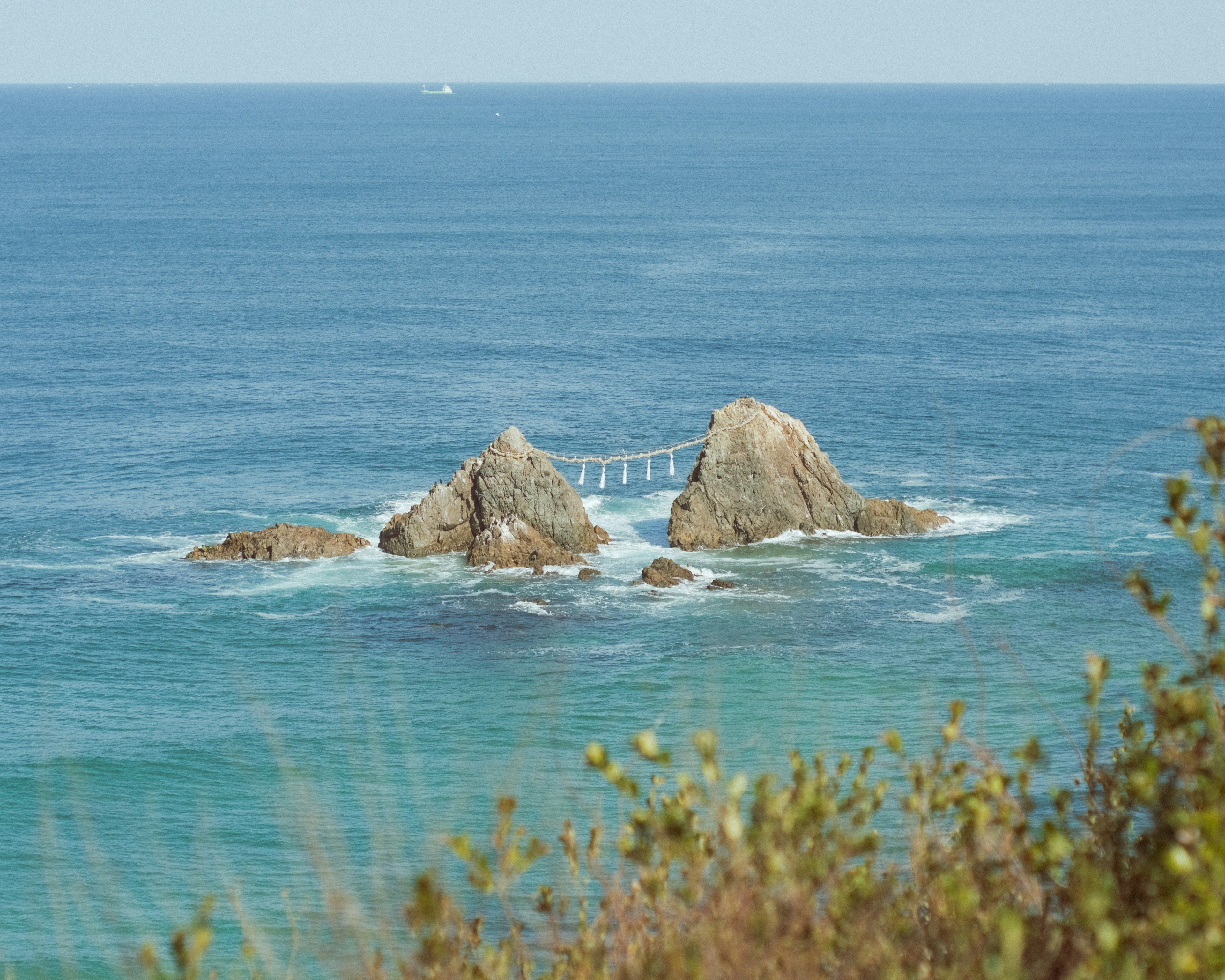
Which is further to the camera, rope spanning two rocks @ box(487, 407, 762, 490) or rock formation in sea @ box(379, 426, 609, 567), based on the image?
rope spanning two rocks @ box(487, 407, 762, 490)

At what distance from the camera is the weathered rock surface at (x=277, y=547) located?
50.6 meters

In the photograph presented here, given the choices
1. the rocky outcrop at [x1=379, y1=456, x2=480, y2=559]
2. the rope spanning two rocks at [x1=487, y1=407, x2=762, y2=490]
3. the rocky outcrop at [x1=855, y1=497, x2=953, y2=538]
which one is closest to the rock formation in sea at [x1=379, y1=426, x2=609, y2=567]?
the rocky outcrop at [x1=379, y1=456, x2=480, y2=559]

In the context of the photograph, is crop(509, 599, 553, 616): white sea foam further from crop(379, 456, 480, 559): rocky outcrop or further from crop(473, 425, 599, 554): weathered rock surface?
crop(379, 456, 480, 559): rocky outcrop

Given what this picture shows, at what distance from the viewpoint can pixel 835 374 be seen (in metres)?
77.4

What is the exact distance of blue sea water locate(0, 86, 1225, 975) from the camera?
1325 inches

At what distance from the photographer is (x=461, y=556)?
167ft

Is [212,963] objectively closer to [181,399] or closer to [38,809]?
[38,809]

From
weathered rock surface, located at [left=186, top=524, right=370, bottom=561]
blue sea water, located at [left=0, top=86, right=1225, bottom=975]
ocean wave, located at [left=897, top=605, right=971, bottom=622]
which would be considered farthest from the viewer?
weathered rock surface, located at [left=186, top=524, right=370, bottom=561]

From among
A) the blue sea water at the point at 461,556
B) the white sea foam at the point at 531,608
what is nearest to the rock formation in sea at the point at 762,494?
the blue sea water at the point at 461,556

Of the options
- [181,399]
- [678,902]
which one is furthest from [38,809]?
[181,399]

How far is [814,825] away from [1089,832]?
5.08 metres

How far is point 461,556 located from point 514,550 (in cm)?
235

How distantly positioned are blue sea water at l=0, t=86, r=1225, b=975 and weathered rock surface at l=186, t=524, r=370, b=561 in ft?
2.44

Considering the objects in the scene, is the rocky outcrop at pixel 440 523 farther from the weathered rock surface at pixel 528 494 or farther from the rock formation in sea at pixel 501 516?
the weathered rock surface at pixel 528 494
